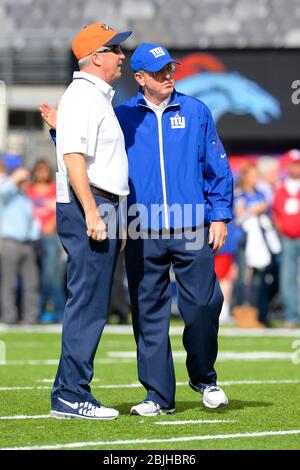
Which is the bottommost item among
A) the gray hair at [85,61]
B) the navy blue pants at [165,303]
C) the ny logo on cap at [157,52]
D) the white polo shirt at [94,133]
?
the navy blue pants at [165,303]

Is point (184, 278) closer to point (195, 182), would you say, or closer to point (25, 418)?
point (195, 182)

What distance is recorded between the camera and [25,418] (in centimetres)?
773

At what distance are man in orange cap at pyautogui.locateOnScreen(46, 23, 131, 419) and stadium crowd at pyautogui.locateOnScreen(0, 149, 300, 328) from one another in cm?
1046

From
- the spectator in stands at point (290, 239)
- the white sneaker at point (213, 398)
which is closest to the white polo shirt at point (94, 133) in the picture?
the white sneaker at point (213, 398)

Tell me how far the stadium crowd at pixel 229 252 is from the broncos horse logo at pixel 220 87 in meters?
2.36

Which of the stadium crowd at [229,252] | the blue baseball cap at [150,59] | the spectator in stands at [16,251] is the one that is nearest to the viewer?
the blue baseball cap at [150,59]

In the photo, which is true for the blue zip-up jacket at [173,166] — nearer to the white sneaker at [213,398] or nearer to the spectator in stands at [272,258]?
the white sneaker at [213,398]

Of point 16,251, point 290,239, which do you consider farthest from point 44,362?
point 290,239

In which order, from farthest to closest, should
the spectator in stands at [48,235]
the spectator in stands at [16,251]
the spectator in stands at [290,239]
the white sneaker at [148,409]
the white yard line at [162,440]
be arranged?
the spectator in stands at [48,235] → the spectator in stands at [16,251] → the spectator in stands at [290,239] → the white sneaker at [148,409] → the white yard line at [162,440]

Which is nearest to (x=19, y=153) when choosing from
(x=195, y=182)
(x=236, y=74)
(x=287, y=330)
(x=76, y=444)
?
(x=236, y=74)

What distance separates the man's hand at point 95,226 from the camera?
24.5 feet

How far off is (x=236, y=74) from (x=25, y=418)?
1432 centimetres

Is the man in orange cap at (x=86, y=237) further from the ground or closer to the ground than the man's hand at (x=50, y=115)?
closer to the ground

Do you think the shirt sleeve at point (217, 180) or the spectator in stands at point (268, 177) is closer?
the shirt sleeve at point (217, 180)
